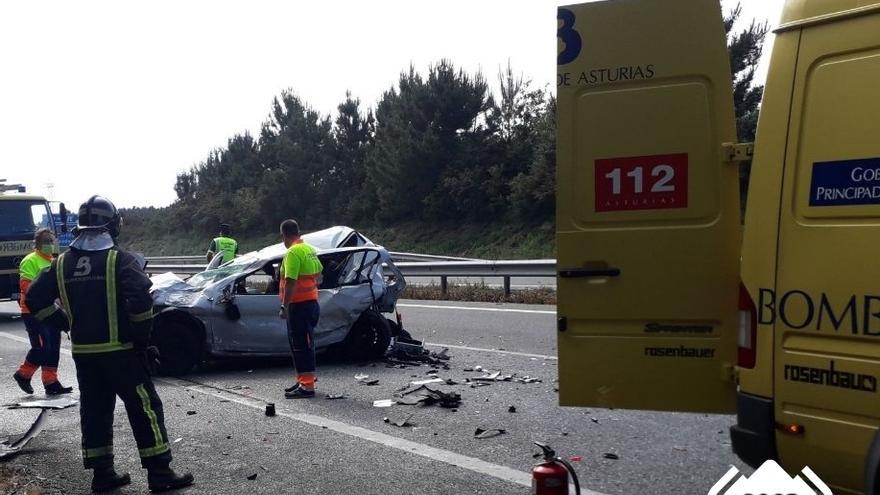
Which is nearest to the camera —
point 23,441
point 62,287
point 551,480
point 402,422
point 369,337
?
point 551,480

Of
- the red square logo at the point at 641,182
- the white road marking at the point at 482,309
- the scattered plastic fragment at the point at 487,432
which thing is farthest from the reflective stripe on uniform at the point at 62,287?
the white road marking at the point at 482,309

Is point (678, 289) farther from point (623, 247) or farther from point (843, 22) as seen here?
point (843, 22)

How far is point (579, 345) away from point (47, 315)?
3.69 m

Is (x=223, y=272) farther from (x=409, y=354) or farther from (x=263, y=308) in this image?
(x=409, y=354)

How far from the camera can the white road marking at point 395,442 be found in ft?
16.6

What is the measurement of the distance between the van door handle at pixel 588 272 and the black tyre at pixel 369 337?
567 cm

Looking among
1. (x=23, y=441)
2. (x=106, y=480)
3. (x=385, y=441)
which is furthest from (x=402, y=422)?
(x=23, y=441)

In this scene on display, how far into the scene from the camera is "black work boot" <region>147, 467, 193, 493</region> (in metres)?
5.06

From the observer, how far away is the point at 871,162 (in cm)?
→ 310

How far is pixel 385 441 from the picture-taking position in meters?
6.02

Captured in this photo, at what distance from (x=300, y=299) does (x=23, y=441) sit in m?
2.86

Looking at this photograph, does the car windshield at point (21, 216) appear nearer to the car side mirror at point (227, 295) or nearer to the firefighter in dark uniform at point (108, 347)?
the car side mirror at point (227, 295)

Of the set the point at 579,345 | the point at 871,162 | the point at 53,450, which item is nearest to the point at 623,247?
the point at 579,345

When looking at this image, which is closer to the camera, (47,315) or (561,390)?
(561,390)
